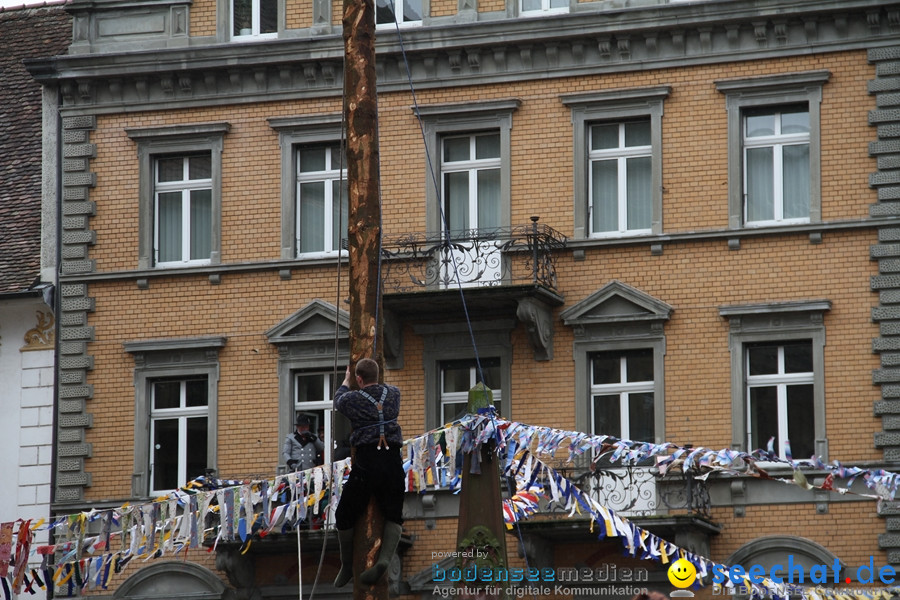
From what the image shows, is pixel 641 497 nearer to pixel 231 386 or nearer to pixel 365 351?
pixel 231 386

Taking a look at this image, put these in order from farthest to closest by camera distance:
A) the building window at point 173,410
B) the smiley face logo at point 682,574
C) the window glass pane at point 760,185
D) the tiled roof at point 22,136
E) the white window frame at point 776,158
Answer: the tiled roof at point 22,136 → the building window at point 173,410 → the window glass pane at point 760,185 → the white window frame at point 776,158 → the smiley face logo at point 682,574

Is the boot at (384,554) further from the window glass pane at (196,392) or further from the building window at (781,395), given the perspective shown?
the window glass pane at (196,392)

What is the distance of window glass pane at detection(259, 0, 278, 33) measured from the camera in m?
27.5

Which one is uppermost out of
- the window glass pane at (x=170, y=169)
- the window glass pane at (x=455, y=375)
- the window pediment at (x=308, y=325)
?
the window glass pane at (x=170, y=169)

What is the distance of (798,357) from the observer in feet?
80.9

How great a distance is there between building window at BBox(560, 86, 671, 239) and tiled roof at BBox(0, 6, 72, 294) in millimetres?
8797

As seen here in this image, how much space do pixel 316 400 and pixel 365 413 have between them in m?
13.5

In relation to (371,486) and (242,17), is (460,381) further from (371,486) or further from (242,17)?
(371,486)

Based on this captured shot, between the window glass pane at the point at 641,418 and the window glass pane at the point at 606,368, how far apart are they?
437 mm

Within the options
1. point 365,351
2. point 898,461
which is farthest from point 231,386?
point 365,351

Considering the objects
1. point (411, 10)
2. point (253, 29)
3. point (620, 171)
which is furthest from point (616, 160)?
point (253, 29)

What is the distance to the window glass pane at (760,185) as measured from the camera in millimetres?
25188

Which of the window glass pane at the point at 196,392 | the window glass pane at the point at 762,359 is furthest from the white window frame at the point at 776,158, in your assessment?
the window glass pane at the point at 196,392

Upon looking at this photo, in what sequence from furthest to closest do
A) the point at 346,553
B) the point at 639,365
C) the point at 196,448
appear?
the point at 196,448 → the point at 639,365 → the point at 346,553
